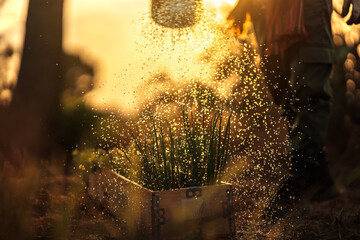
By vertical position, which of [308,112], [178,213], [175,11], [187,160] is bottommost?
[178,213]

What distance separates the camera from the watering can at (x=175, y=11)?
4.25 m

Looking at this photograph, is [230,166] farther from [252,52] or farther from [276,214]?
[276,214]

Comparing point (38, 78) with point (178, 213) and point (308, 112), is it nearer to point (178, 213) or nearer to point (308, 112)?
point (308, 112)

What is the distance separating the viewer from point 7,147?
445cm

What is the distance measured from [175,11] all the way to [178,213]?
9.84 feet

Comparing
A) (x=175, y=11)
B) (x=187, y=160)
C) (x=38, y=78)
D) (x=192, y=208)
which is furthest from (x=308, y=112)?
(x=38, y=78)

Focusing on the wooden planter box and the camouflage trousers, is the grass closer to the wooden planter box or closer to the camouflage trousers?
the wooden planter box

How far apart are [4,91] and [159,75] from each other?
1731 mm

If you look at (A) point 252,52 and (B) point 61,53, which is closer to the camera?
(A) point 252,52

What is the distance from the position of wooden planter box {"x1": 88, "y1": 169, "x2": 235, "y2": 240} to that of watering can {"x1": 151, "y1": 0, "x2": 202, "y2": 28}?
218 centimetres

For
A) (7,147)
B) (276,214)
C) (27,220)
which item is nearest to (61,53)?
(7,147)

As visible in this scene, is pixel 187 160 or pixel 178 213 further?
pixel 187 160

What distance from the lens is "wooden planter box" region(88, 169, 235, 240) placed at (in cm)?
220

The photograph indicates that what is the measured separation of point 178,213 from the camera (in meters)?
2.24
